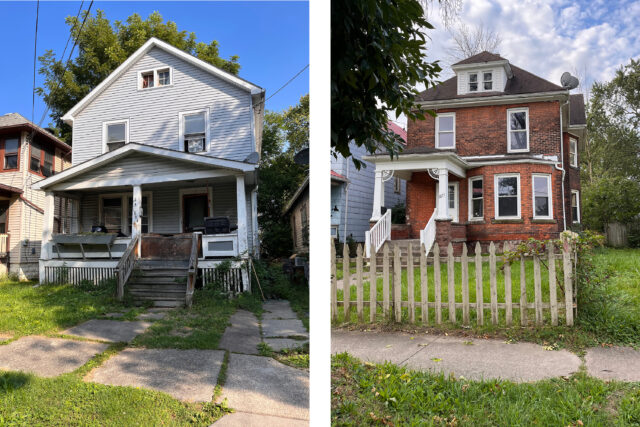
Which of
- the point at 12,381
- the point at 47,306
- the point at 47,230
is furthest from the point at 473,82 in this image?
the point at 12,381

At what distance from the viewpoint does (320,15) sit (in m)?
1.91

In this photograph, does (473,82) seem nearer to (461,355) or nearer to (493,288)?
(493,288)

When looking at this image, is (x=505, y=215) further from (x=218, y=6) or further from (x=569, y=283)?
(x=218, y=6)

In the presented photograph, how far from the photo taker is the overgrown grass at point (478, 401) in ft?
5.48

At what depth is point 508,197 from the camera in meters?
2.61

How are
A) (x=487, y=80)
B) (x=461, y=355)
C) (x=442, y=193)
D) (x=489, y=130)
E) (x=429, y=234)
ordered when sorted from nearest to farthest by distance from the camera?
(x=461, y=355), (x=429, y=234), (x=487, y=80), (x=442, y=193), (x=489, y=130)

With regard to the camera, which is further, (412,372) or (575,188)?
(575,188)

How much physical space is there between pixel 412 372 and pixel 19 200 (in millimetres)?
1852

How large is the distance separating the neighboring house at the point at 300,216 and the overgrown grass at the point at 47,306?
0.74m

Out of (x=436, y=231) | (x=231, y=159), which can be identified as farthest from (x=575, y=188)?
(x=231, y=159)

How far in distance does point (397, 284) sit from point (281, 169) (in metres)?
1.58

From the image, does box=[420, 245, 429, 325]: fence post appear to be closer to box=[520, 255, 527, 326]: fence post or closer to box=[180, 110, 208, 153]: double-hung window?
box=[520, 255, 527, 326]: fence post

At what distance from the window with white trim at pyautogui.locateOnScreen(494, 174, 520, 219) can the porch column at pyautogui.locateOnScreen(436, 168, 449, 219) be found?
372 millimetres

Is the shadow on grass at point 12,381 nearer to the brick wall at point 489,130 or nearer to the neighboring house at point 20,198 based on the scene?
the neighboring house at point 20,198
